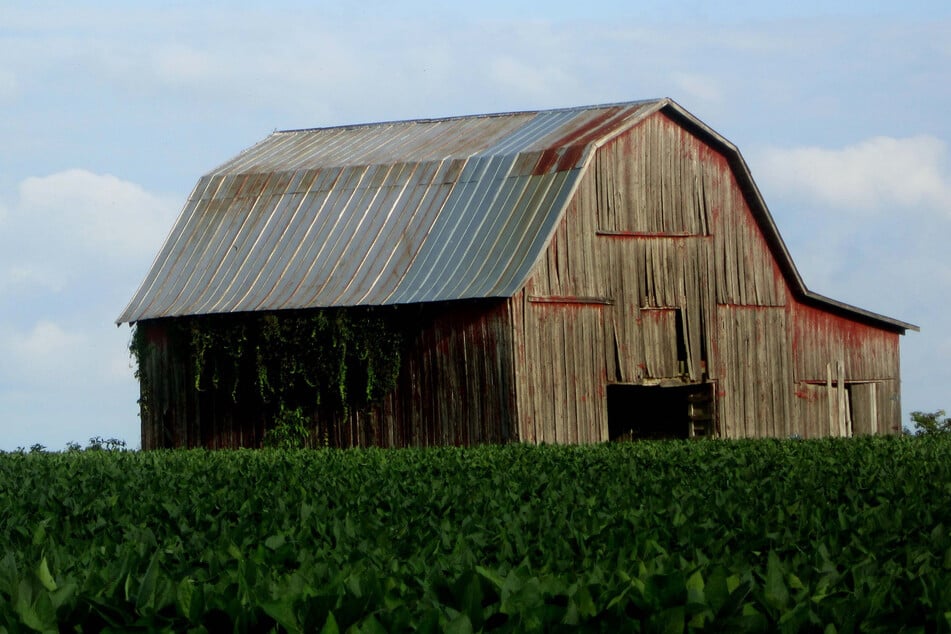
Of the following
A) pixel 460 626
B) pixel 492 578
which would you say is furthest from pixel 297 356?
pixel 460 626

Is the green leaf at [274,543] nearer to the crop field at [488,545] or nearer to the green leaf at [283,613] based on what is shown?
the crop field at [488,545]

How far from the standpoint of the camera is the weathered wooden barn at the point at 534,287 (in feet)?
82.4

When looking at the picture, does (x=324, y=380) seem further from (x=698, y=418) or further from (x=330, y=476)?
(x=330, y=476)

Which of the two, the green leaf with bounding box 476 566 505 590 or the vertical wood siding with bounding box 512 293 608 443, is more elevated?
the vertical wood siding with bounding box 512 293 608 443

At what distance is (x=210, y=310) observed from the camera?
2753 cm

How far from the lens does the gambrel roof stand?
25.6m

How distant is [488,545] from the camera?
304 inches

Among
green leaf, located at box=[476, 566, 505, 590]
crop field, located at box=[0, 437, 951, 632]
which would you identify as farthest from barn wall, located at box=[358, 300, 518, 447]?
green leaf, located at box=[476, 566, 505, 590]

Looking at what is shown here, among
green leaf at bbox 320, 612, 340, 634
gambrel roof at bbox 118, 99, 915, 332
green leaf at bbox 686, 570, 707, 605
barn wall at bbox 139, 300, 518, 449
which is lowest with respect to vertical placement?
green leaf at bbox 320, 612, 340, 634

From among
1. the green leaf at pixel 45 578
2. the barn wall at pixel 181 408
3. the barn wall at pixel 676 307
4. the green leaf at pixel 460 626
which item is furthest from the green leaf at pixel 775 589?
the barn wall at pixel 181 408

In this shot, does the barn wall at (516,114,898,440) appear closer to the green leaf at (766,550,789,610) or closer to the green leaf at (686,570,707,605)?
the green leaf at (766,550,789,610)

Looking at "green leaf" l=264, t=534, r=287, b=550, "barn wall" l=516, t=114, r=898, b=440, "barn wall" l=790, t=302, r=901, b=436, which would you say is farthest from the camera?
"barn wall" l=790, t=302, r=901, b=436

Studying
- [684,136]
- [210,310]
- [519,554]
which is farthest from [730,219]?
[519,554]

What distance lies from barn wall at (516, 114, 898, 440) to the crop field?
7.99 metres
